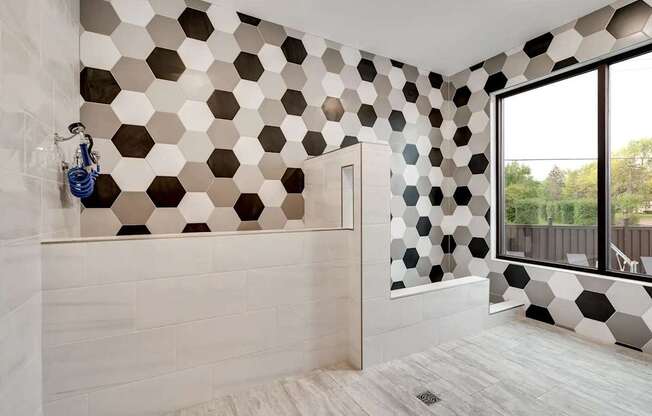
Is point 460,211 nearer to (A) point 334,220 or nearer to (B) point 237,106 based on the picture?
(A) point 334,220

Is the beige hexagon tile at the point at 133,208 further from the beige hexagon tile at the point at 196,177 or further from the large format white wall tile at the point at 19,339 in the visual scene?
the large format white wall tile at the point at 19,339

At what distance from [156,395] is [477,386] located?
1.55m

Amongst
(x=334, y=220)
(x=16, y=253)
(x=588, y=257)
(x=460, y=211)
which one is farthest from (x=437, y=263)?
(x=16, y=253)

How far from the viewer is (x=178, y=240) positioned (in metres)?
1.42

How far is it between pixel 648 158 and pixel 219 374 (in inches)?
114

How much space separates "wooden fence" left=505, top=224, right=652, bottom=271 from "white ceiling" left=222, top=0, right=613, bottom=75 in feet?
5.01

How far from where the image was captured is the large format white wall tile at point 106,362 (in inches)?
47.3

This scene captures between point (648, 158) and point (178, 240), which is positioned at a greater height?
point (648, 158)

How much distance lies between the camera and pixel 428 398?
4.88 feet

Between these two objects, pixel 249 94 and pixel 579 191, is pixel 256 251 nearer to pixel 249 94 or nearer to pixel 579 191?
pixel 249 94

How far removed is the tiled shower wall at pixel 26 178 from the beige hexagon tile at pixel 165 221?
1.52 feet

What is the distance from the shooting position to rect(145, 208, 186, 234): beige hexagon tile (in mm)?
1853

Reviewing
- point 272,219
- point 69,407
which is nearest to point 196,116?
point 272,219

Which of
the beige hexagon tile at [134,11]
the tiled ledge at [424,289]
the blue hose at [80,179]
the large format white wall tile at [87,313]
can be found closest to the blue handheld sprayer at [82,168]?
the blue hose at [80,179]
